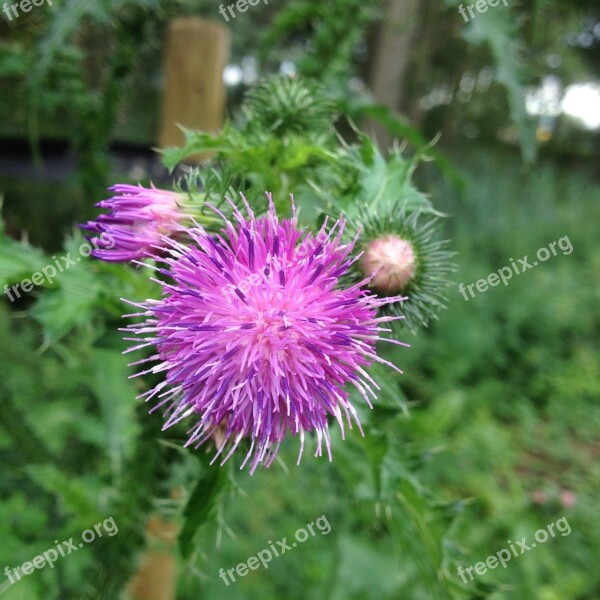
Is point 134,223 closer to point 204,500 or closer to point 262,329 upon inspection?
point 262,329

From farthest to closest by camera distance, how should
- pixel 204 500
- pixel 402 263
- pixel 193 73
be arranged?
pixel 193 73 < pixel 402 263 < pixel 204 500

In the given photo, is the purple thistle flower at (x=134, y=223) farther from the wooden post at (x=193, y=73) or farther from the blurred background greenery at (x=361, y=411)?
the wooden post at (x=193, y=73)

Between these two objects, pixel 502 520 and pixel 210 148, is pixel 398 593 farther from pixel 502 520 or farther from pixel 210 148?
pixel 210 148

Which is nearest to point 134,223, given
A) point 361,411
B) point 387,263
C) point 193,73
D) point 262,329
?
point 262,329

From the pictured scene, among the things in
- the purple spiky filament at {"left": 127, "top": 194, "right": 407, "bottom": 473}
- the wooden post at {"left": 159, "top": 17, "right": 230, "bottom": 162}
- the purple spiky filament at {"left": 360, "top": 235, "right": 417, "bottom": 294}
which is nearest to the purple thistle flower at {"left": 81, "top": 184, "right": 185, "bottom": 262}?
the purple spiky filament at {"left": 127, "top": 194, "right": 407, "bottom": 473}

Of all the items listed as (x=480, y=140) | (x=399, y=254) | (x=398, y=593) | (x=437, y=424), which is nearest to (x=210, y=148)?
(x=399, y=254)

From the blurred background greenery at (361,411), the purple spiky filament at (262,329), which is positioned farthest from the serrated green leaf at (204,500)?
the purple spiky filament at (262,329)
